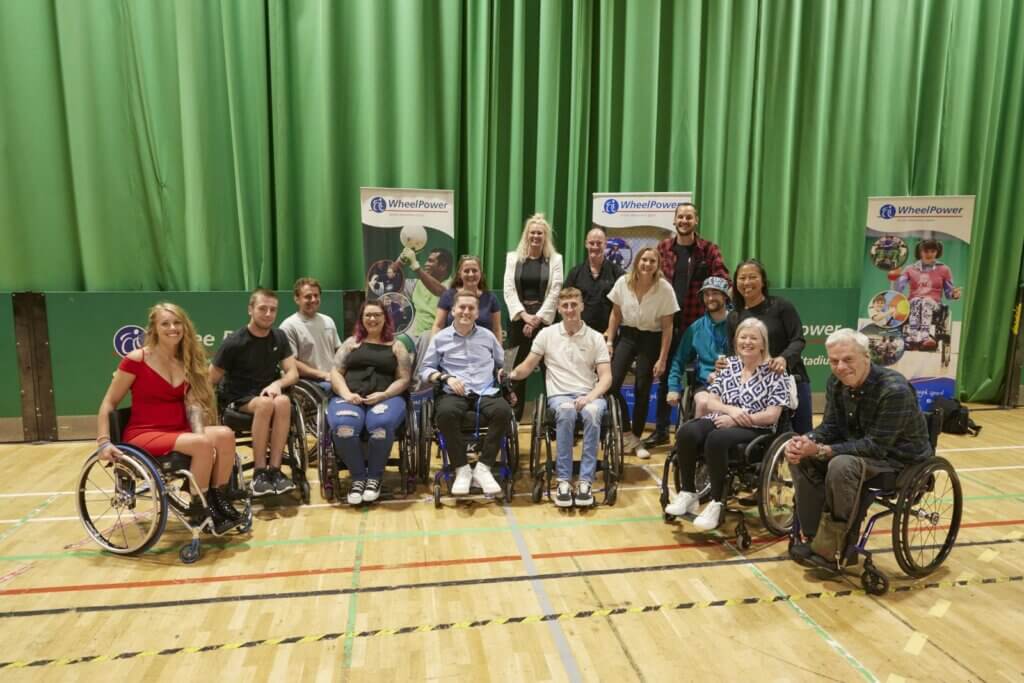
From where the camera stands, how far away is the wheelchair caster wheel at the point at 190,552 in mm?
2645

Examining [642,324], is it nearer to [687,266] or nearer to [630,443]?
[687,266]

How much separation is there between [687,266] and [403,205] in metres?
1.97

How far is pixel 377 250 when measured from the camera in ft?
15.1

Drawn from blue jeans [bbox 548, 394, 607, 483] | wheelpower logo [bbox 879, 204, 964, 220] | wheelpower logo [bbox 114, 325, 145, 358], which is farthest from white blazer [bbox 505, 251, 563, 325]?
wheelpower logo [bbox 879, 204, 964, 220]

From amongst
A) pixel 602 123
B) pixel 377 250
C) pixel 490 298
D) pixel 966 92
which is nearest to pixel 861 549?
pixel 490 298

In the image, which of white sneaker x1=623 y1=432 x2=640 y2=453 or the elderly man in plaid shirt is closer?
the elderly man in plaid shirt

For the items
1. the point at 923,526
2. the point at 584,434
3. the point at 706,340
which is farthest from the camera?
the point at 706,340

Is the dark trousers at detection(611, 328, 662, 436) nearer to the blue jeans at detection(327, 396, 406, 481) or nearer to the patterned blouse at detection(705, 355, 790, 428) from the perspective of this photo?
the patterned blouse at detection(705, 355, 790, 428)

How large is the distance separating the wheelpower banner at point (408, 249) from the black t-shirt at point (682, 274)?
1590 mm

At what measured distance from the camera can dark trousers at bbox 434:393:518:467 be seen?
3217 millimetres

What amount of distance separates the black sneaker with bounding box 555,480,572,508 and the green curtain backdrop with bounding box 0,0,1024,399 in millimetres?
2358

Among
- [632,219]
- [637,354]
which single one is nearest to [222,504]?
[637,354]

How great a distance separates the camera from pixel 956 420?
4719 mm

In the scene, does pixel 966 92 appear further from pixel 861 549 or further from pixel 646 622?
pixel 646 622
